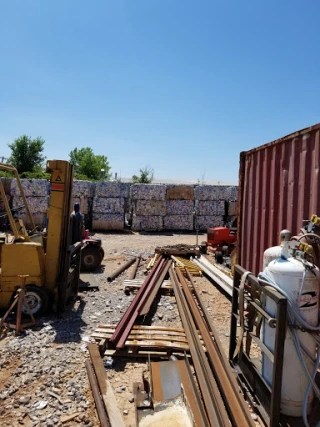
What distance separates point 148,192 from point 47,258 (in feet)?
46.2

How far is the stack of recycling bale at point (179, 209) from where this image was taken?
20281mm

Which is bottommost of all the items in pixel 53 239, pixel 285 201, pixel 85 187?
pixel 53 239

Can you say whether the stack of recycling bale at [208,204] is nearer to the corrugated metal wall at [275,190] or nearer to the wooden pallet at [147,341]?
the corrugated metal wall at [275,190]

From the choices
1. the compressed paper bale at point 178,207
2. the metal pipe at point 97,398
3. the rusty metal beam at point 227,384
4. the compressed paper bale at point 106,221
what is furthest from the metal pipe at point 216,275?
the compressed paper bale at point 178,207

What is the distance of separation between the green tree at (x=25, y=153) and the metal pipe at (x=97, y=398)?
35001 millimetres

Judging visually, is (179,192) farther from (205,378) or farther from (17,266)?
(205,378)

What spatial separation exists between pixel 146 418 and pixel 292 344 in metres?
1.58

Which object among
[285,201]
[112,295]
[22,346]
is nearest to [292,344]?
[285,201]

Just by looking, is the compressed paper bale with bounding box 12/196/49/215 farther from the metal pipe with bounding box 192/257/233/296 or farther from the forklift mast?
the forklift mast

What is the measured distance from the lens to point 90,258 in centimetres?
994

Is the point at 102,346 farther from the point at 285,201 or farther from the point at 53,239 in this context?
the point at 285,201

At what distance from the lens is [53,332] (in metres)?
5.29

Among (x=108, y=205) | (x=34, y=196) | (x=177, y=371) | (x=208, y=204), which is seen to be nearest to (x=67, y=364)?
(x=177, y=371)

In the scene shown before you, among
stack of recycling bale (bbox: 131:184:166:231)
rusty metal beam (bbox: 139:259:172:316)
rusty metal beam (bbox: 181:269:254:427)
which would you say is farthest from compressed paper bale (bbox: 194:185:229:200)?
rusty metal beam (bbox: 181:269:254:427)
